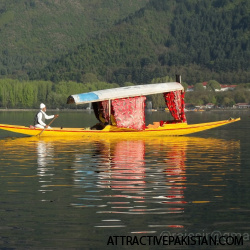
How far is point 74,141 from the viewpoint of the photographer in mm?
50750

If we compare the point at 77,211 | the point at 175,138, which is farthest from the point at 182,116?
the point at 77,211

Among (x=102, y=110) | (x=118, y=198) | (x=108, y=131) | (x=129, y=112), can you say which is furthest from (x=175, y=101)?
(x=118, y=198)

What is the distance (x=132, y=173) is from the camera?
2983 cm

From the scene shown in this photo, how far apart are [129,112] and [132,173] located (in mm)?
23919

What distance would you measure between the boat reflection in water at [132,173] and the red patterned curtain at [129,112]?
3853 mm

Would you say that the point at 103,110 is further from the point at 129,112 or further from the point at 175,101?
the point at 175,101

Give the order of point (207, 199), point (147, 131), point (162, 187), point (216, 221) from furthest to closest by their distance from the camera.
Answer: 1. point (147, 131)
2. point (162, 187)
3. point (207, 199)
4. point (216, 221)

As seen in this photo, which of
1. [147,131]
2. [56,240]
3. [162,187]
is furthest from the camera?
[147,131]

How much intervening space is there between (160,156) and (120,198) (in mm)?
15316

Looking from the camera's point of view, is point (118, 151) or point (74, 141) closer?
point (118, 151)

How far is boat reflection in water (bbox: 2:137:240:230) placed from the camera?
22.1 metres

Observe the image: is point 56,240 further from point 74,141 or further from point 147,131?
point 147,131

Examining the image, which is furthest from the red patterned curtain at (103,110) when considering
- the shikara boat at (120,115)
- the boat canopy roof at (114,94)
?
the boat canopy roof at (114,94)

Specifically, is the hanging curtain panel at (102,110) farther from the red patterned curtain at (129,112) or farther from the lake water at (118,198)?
the lake water at (118,198)
